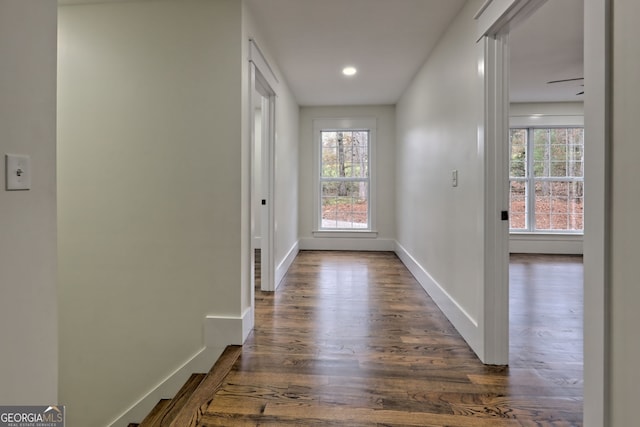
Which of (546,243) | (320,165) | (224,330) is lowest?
(224,330)

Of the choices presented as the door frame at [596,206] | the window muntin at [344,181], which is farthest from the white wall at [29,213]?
the window muntin at [344,181]

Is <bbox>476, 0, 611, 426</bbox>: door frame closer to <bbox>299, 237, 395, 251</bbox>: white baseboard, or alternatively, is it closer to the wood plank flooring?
the wood plank flooring

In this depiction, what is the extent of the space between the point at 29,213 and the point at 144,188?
49.0 inches

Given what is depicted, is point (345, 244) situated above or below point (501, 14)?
below

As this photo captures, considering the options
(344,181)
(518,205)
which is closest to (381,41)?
(344,181)

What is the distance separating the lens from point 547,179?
5.66 metres

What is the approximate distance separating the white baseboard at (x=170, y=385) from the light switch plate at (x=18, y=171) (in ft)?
5.13

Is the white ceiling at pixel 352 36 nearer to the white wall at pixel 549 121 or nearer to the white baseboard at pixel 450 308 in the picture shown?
the white baseboard at pixel 450 308

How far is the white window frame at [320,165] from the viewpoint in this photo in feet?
18.3

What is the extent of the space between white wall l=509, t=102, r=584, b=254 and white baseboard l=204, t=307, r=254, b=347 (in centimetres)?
504

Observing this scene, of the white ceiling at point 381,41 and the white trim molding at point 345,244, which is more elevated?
the white ceiling at point 381,41

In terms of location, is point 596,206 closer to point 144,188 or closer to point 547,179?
point 144,188

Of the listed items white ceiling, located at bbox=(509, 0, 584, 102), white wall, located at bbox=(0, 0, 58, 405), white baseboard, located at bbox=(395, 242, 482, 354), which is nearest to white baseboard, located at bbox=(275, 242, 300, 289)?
white baseboard, located at bbox=(395, 242, 482, 354)
